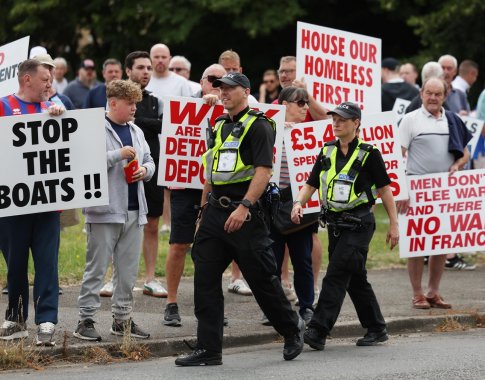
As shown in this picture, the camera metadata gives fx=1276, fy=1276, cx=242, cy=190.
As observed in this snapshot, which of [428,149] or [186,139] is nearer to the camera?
[186,139]

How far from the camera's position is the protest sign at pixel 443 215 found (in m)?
11.4

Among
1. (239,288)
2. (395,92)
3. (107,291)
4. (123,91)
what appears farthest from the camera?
(395,92)

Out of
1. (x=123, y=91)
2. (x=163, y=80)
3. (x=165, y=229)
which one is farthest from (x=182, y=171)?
(x=165, y=229)

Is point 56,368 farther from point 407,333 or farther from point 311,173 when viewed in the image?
point 407,333

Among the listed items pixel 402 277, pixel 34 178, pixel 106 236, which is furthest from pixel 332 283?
pixel 402 277

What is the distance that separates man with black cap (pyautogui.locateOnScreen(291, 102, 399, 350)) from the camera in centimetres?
950

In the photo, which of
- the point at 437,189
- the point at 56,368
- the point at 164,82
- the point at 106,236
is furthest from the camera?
the point at 164,82

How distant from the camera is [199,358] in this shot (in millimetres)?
8766

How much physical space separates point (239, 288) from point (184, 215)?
67.8 inches

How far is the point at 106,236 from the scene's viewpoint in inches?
369

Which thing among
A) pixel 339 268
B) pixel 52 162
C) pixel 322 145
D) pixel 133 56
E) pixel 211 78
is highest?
pixel 133 56

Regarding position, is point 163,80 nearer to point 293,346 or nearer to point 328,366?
point 293,346

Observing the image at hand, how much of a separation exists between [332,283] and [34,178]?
233 centimetres

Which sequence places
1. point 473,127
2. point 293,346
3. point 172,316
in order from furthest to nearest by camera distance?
point 473,127
point 172,316
point 293,346
